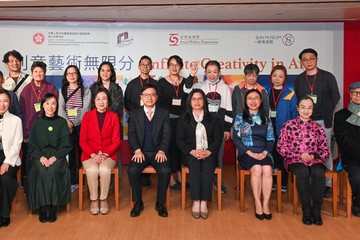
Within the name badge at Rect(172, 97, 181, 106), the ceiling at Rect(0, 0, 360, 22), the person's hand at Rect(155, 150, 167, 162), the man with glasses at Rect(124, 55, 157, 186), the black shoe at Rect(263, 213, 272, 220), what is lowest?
the black shoe at Rect(263, 213, 272, 220)

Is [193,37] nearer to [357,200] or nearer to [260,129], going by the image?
[260,129]

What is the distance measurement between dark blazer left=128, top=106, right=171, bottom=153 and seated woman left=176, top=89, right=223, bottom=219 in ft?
0.42

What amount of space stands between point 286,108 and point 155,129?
139 centimetres

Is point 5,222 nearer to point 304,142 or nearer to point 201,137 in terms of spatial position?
point 201,137

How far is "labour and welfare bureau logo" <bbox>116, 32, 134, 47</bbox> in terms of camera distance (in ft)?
17.6

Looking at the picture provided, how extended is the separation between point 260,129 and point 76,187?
2.10 metres

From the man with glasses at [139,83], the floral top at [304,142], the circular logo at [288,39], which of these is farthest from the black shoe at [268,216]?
the circular logo at [288,39]

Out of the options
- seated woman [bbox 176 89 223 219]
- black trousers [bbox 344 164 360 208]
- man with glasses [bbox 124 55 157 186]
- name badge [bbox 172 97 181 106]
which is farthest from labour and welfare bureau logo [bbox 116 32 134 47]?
black trousers [bbox 344 164 360 208]

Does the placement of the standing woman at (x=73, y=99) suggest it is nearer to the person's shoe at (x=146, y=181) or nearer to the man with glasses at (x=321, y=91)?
the person's shoe at (x=146, y=181)

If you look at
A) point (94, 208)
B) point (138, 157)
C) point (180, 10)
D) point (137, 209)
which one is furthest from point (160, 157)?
point (180, 10)

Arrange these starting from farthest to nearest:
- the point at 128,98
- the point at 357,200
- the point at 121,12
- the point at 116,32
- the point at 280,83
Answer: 1. the point at 116,32
2. the point at 121,12
3. the point at 128,98
4. the point at 280,83
5. the point at 357,200

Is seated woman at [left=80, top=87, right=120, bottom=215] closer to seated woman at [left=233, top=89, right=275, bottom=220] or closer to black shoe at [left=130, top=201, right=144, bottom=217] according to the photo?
black shoe at [left=130, top=201, right=144, bottom=217]

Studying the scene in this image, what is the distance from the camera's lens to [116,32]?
5367 millimetres

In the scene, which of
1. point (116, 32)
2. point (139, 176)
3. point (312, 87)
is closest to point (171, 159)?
point (139, 176)
